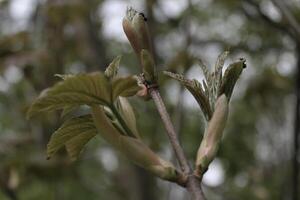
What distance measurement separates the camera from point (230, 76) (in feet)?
2.57

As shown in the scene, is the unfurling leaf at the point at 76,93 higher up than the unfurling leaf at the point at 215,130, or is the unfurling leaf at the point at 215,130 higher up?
the unfurling leaf at the point at 76,93

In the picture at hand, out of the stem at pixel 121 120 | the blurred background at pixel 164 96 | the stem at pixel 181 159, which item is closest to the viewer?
the stem at pixel 181 159

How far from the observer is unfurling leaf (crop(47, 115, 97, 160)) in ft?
2.64

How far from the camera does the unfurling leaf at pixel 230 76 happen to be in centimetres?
77

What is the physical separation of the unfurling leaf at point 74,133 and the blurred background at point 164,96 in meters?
0.84

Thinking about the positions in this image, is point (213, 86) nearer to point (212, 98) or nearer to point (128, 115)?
point (212, 98)

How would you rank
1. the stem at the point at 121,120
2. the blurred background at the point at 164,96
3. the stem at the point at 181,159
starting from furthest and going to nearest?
the blurred background at the point at 164,96, the stem at the point at 121,120, the stem at the point at 181,159

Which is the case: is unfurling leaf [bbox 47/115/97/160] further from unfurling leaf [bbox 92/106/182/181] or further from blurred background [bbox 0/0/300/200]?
blurred background [bbox 0/0/300/200]

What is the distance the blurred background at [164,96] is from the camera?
2209mm

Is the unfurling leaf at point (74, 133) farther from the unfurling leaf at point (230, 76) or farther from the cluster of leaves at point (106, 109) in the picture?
the unfurling leaf at point (230, 76)

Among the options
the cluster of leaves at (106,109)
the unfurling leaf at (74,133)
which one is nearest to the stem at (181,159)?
the cluster of leaves at (106,109)

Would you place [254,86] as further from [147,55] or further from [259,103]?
[147,55]

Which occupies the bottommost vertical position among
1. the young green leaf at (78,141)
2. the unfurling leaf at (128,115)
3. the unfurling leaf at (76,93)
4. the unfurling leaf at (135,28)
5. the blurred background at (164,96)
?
the blurred background at (164,96)

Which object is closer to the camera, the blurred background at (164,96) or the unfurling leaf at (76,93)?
the unfurling leaf at (76,93)
